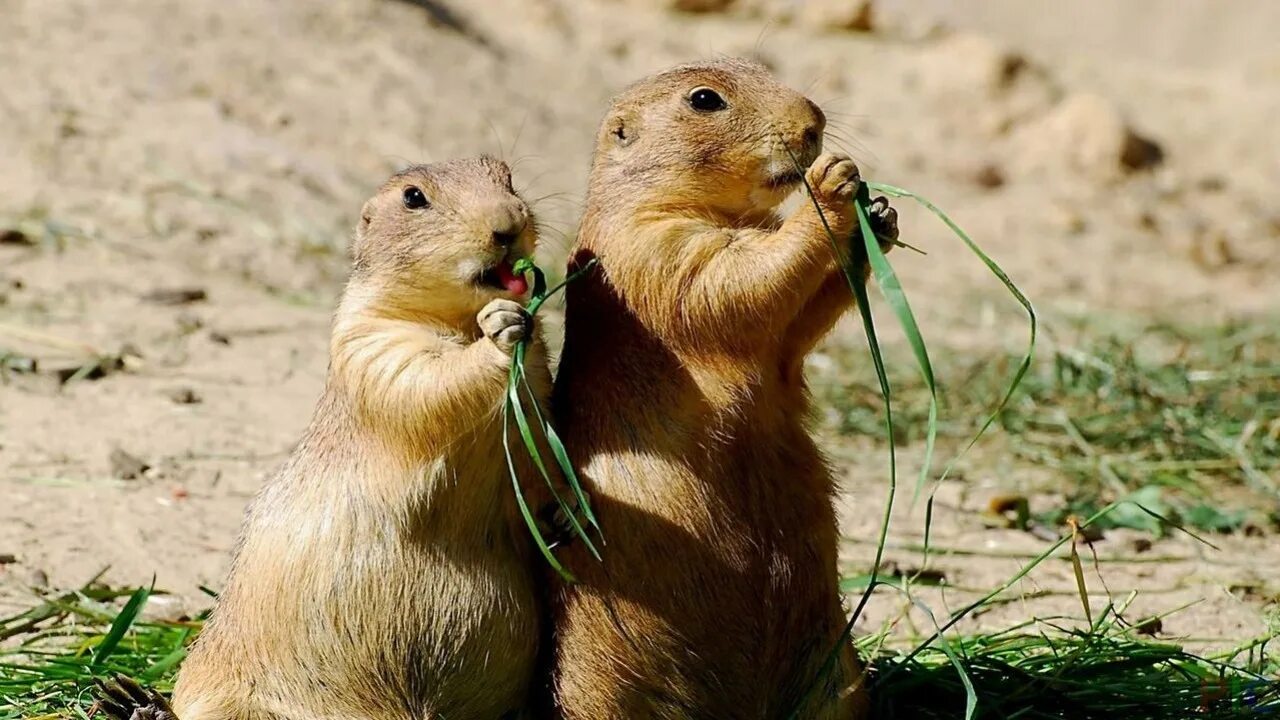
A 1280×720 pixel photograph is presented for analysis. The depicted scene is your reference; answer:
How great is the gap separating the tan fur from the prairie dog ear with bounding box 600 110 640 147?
1.26 feet

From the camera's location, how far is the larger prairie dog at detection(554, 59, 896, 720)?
3.69 meters

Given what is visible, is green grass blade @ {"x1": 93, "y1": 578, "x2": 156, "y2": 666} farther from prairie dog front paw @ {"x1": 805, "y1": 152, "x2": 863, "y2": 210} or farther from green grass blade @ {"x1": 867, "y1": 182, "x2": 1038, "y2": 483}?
green grass blade @ {"x1": 867, "y1": 182, "x2": 1038, "y2": 483}

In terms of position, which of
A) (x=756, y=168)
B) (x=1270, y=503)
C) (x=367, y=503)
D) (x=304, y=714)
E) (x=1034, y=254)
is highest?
(x=756, y=168)

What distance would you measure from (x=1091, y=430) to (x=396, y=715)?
4596 mm

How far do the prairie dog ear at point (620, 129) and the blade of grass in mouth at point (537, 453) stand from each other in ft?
1.83

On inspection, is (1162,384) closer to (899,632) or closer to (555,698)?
→ (899,632)

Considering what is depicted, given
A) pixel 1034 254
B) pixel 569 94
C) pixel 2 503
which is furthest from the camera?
pixel 569 94

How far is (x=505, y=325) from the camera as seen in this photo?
3.47 meters

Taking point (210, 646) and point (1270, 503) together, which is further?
point (1270, 503)

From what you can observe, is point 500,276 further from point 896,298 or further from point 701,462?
point 896,298

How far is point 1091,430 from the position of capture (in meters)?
7.41

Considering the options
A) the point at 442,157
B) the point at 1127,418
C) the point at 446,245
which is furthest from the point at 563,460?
the point at 442,157

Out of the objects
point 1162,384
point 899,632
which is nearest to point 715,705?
point 899,632

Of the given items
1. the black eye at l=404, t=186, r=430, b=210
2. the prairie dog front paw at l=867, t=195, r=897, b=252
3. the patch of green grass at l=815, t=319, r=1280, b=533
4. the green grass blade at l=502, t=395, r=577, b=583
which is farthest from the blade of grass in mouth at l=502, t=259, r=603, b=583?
the patch of green grass at l=815, t=319, r=1280, b=533
